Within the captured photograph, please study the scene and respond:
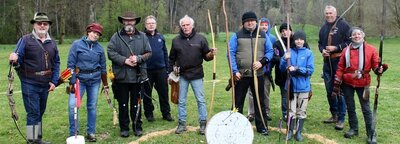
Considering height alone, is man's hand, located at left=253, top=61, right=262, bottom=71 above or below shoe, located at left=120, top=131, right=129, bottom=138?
above

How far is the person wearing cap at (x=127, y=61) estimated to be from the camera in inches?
238

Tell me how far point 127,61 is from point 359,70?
3.41 metres

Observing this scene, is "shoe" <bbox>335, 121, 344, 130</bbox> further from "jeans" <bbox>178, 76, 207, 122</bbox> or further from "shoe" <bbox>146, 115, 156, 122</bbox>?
"shoe" <bbox>146, 115, 156, 122</bbox>

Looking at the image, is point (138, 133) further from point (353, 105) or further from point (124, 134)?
point (353, 105)

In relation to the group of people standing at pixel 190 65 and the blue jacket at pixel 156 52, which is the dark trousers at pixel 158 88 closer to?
the blue jacket at pixel 156 52

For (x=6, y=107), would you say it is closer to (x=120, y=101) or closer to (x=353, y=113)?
(x=120, y=101)

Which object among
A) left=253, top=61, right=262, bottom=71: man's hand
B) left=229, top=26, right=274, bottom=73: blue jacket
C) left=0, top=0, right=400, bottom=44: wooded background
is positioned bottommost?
left=253, top=61, right=262, bottom=71: man's hand

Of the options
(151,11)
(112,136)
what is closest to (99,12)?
(151,11)

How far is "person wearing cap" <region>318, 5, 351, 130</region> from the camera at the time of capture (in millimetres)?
6654

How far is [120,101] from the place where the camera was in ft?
20.5

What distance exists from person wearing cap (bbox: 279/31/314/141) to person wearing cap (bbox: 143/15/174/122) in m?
2.21

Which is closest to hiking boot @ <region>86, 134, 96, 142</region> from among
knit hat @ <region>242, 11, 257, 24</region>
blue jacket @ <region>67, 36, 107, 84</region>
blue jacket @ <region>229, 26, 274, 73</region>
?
blue jacket @ <region>67, 36, 107, 84</region>

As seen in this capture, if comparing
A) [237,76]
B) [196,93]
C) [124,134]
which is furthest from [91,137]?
[237,76]

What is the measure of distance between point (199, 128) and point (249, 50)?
5.39 feet
